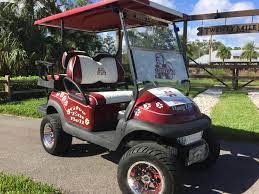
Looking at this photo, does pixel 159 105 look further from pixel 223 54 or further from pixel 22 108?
pixel 223 54

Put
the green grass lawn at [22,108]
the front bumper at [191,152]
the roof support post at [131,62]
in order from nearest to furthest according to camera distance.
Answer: the front bumper at [191,152] < the roof support post at [131,62] < the green grass lawn at [22,108]

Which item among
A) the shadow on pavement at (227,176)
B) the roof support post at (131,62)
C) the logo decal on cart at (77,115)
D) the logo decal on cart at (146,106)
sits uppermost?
the roof support post at (131,62)

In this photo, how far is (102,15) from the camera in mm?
5078

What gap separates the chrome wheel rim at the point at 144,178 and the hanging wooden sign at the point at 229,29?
711 centimetres

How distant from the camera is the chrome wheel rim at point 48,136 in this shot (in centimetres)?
516

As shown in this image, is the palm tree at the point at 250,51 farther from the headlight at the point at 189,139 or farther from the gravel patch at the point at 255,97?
the headlight at the point at 189,139

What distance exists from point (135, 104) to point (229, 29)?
6863mm

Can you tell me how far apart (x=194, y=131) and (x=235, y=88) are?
9837mm

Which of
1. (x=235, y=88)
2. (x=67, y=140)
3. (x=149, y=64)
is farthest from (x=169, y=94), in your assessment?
(x=235, y=88)

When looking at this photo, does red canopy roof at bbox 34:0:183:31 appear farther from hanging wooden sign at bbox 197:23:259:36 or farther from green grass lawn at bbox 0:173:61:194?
hanging wooden sign at bbox 197:23:259:36

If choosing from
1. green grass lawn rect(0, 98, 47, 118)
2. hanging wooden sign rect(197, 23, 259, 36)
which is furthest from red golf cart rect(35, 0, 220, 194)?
hanging wooden sign rect(197, 23, 259, 36)

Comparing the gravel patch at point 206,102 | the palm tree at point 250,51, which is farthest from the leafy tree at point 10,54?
the palm tree at point 250,51

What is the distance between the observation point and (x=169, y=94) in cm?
409

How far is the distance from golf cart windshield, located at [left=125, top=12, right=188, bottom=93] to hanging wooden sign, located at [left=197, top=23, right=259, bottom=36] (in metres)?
5.48
